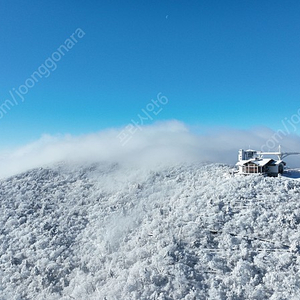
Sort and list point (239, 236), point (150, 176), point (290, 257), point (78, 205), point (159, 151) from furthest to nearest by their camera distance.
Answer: point (159, 151) < point (150, 176) < point (78, 205) < point (239, 236) < point (290, 257)

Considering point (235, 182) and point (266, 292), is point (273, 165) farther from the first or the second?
point (266, 292)

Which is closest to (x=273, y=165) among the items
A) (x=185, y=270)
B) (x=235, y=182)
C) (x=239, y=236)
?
(x=235, y=182)

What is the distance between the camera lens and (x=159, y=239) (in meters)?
40.5

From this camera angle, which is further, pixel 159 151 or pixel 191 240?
pixel 159 151

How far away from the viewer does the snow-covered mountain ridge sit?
3325 centimetres

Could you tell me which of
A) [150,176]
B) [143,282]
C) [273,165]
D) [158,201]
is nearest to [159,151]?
[150,176]

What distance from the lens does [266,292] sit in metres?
31.0

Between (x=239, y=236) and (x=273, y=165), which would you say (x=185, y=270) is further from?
(x=273, y=165)

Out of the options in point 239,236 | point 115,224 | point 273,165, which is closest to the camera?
point 239,236

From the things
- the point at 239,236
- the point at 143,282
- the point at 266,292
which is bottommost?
the point at 266,292

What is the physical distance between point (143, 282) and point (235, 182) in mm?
25464

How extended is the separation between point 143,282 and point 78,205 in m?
28.6

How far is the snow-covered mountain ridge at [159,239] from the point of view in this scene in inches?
1309

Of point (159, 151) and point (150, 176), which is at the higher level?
point (159, 151)
